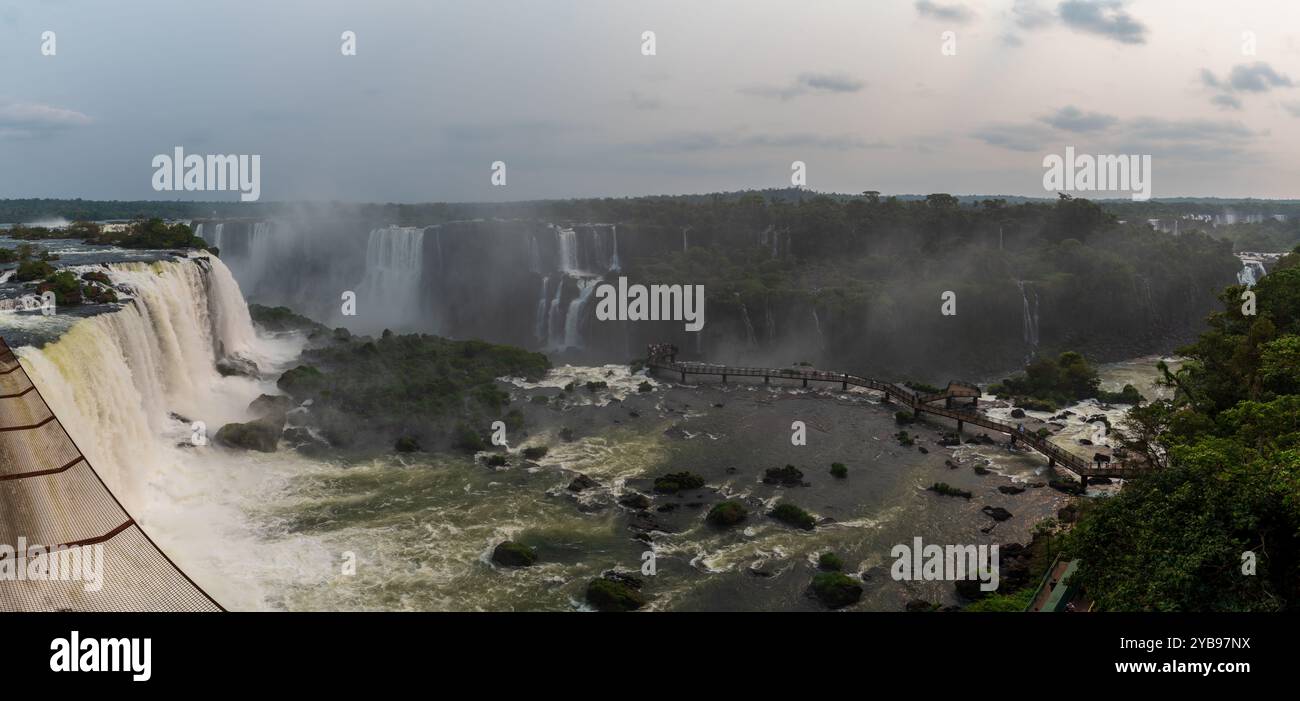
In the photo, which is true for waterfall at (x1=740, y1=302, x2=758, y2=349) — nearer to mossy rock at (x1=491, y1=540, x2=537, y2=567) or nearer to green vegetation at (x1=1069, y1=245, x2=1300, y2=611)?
mossy rock at (x1=491, y1=540, x2=537, y2=567)

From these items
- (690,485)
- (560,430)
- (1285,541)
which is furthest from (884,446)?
(1285,541)

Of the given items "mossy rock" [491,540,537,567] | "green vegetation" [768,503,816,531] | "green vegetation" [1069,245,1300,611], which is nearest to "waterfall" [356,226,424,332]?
"mossy rock" [491,540,537,567]

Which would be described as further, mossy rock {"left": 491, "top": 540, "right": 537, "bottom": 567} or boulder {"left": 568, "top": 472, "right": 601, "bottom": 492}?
boulder {"left": 568, "top": 472, "right": 601, "bottom": 492}

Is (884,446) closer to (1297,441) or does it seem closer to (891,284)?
(1297,441)

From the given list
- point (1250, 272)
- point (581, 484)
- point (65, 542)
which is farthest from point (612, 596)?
point (1250, 272)

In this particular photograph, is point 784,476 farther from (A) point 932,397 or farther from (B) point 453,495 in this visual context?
(A) point 932,397

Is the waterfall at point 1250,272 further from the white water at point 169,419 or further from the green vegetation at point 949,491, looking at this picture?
the white water at point 169,419

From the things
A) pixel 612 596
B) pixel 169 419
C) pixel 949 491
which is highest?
pixel 169 419
